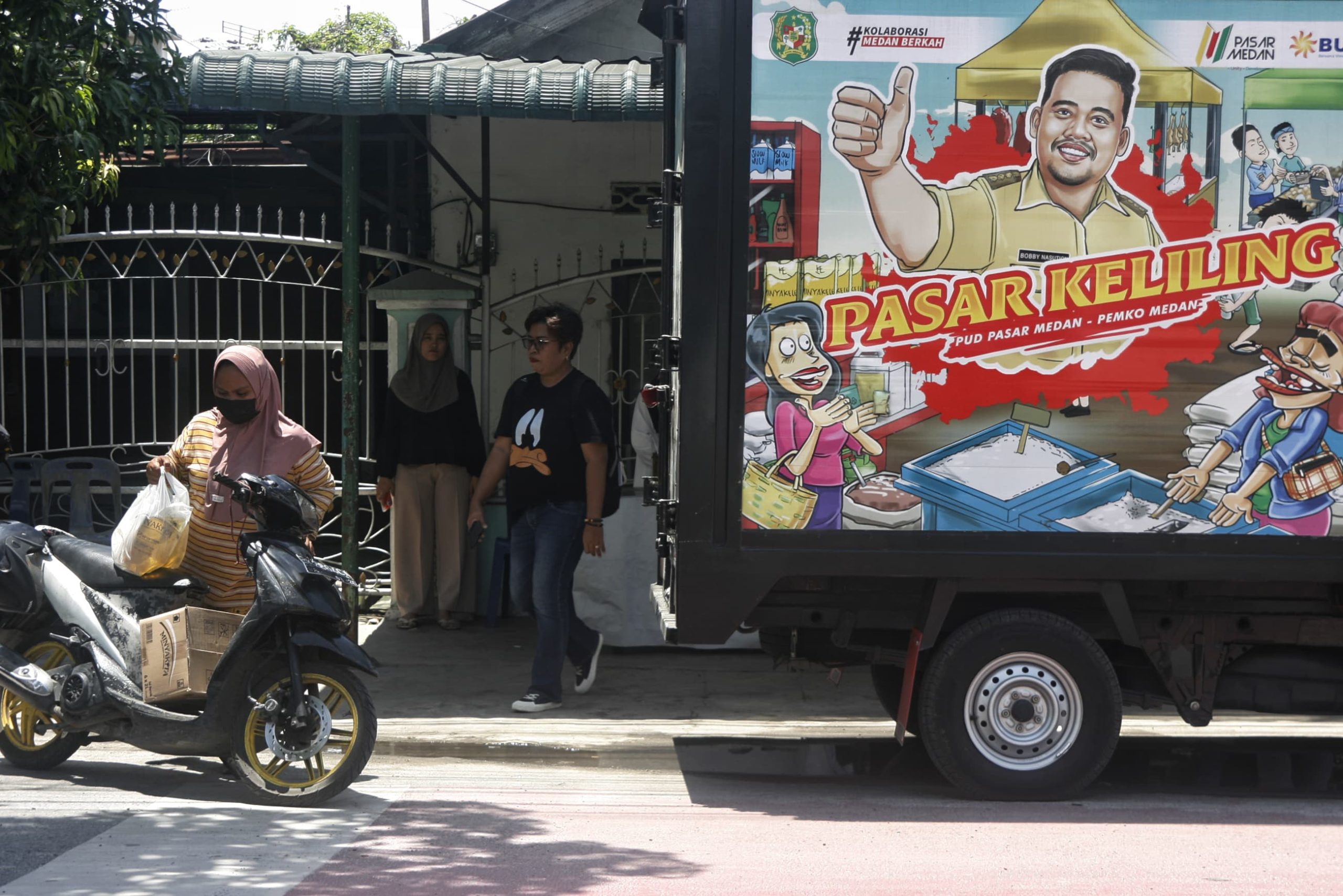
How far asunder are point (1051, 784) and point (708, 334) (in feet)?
7.26

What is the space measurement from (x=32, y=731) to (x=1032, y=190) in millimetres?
4530

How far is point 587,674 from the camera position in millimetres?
7516

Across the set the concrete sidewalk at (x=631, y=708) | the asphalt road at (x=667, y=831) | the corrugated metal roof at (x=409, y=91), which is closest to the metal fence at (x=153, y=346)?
the corrugated metal roof at (x=409, y=91)

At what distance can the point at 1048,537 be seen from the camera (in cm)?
550

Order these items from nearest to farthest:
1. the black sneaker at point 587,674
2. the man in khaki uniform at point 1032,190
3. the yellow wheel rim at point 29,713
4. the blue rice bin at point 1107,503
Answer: the man in khaki uniform at point 1032,190, the blue rice bin at point 1107,503, the yellow wheel rim at point 29,713, the black sneaker at point 587,674

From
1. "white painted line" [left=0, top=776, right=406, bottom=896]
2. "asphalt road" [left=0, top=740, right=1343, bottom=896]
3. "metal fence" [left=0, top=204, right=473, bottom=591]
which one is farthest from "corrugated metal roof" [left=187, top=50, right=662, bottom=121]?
"white painted line" [left=0, top=776, right=406, bottom=896]

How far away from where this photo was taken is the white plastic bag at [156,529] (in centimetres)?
554

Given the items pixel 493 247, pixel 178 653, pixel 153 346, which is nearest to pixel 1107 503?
pixel 178 653

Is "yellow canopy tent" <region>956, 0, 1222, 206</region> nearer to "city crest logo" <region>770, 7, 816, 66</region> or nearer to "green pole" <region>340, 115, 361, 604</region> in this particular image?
"city crest logo" <region>770, 7, 816, 66</region>

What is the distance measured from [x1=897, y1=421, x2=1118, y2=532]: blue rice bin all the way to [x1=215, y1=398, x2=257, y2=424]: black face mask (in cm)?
267

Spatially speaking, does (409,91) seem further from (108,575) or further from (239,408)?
(108,575)

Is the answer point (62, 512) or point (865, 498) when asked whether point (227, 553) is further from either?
point (62, 512)

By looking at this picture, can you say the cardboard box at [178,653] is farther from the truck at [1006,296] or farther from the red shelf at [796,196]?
the red shelf at [796,196]

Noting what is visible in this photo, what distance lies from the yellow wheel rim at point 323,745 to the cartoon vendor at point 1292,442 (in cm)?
323
